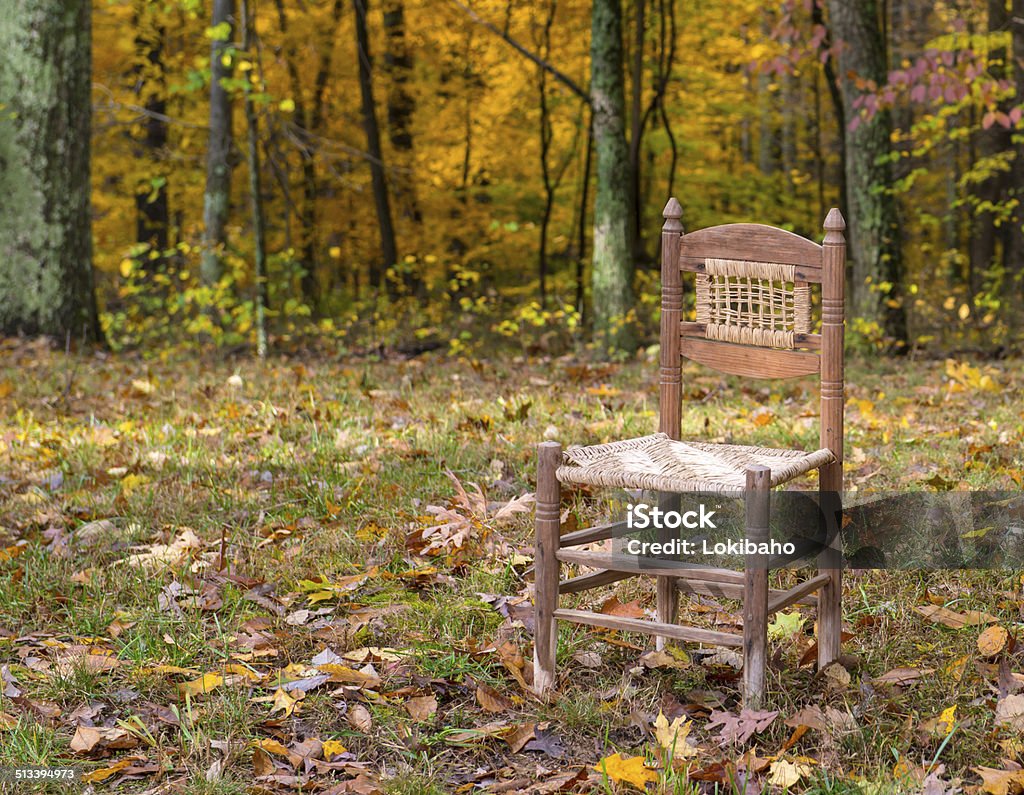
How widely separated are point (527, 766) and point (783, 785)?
58 cm

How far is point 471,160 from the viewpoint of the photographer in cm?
1488

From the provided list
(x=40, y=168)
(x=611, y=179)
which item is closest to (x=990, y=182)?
(x=611, y=179)

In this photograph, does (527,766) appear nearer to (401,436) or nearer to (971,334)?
(401,436)

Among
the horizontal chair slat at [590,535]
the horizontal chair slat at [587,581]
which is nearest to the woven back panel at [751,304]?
the horizontal chair slat at [590,535]

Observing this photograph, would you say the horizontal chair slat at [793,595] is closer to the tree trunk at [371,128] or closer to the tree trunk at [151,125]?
the tree trunk at [371,128]

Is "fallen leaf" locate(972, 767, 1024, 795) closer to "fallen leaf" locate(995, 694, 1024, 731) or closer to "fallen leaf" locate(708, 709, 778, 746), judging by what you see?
"fallen leaf" locate(995, 694, 1024, 731)

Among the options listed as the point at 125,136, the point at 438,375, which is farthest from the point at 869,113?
the point at 125,136

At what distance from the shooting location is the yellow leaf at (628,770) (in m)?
2.32

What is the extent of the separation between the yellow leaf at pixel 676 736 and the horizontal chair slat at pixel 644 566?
14.8 inches

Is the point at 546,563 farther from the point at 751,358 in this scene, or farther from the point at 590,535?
the point at 751,358

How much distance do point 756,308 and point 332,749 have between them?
64.7 inches

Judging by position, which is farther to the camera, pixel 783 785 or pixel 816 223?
pixel 816 223

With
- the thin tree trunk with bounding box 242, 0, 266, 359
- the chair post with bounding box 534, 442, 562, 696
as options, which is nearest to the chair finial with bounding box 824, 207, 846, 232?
the chair post with bounding box 534, 442, 562, 696

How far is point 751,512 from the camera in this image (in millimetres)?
2553
